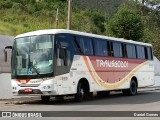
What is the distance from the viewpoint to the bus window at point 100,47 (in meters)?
22.1

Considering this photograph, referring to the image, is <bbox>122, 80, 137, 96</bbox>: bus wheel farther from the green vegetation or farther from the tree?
the tree

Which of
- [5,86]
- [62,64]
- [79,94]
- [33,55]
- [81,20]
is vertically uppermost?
[81,20]

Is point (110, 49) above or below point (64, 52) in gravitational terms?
above

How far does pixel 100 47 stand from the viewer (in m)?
22.5

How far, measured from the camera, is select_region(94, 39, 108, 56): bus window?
72.5 feet

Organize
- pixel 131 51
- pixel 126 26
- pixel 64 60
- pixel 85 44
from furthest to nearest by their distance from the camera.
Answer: pixel 126 26 < pixel 131 51 < pixel 85 44 < pixel 64 60

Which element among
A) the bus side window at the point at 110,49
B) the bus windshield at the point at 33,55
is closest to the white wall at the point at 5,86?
the bus windshield at the point at 33,55

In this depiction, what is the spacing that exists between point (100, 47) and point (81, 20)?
32.6 metres

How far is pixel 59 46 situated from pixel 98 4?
215ft

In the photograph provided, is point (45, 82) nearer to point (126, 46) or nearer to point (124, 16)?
point (126, 46)

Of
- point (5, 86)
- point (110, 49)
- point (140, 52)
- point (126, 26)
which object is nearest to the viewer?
point (5, 86)

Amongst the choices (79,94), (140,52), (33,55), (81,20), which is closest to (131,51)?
(140,52)

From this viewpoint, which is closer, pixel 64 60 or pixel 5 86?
pixel 64 60

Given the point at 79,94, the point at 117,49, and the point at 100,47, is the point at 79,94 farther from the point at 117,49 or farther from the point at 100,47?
the point at 117,49
